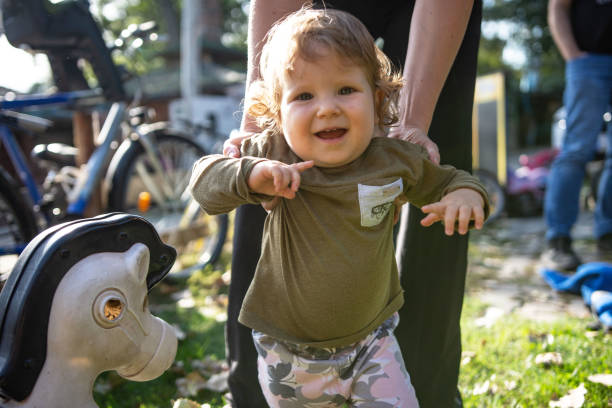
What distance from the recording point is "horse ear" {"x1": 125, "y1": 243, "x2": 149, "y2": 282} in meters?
1.12

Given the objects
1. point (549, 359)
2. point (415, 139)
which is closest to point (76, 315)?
point (415, 139)

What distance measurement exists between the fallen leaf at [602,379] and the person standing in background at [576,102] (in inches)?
70.1

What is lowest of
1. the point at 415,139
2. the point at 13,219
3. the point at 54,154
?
the point at 13,219

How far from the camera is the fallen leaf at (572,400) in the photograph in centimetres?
176

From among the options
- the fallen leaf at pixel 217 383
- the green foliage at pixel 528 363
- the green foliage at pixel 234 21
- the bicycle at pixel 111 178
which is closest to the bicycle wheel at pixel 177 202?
the bicycle at pixel 111 178

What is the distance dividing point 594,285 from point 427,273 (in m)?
1.64

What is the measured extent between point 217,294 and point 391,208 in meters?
2.41

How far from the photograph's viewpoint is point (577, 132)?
140 inches

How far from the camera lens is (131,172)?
3553 mm

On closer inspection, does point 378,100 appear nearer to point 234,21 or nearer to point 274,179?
point 274,179

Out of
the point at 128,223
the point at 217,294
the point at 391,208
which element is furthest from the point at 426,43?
the point at 217,294

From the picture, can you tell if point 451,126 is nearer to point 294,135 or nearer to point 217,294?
point 294,135

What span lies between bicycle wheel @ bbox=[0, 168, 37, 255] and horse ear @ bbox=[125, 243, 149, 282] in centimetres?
212

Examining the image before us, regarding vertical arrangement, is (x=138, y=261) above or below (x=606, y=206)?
above
